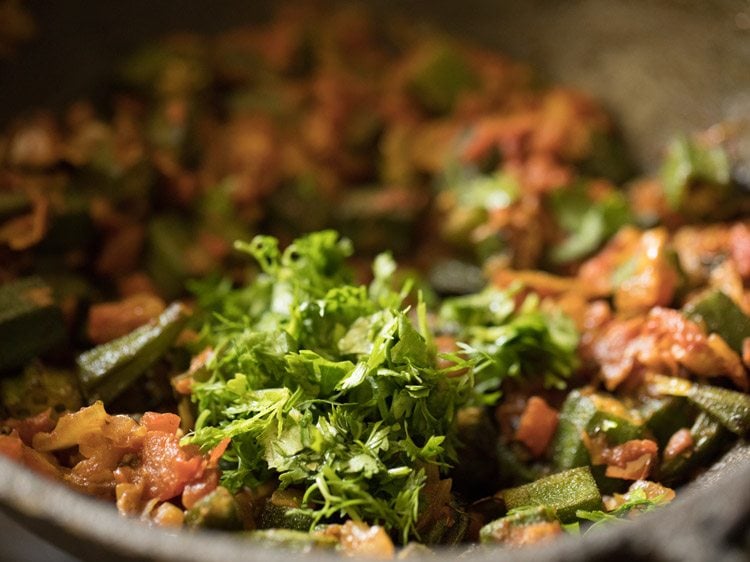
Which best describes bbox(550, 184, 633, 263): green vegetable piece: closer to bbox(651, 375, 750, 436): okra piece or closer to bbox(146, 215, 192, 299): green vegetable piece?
bbox(651, 375, 750, 436): okra piece

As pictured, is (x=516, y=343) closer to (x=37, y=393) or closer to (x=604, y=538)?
(x=604, y=538)

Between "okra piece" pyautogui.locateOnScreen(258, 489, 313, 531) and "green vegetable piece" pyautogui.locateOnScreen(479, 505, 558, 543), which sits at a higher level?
"green vegetable piece" pyautogui.locateOnScreen(479, 505, 558, 543)

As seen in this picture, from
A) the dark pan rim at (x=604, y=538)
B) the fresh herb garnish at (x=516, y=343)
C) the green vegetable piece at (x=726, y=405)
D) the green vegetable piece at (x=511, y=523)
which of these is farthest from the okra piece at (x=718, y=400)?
the dark pan rim at (x=604, y=538)

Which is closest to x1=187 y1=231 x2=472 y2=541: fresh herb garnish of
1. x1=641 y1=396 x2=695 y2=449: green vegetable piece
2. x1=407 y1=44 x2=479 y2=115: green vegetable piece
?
x1=641 y1=396 x2=695 y2=449: green vegetable piece

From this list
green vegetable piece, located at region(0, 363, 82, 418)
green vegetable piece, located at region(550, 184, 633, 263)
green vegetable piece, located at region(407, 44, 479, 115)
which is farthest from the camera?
green vegetable piece, located at region(407, 44, 479, 115)

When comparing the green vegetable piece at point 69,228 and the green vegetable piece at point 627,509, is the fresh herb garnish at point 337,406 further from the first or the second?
the green vegetable piece at point 69,228

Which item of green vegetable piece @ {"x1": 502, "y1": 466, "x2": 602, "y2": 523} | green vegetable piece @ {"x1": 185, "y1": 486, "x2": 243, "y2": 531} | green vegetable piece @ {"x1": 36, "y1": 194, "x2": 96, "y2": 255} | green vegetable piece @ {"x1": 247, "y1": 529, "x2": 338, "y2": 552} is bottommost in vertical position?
green vegetable piece @ {"x1": 502, "y1": 466, "x2": 602, "y2": 523}

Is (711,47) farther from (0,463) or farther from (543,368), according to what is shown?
(0,463)
